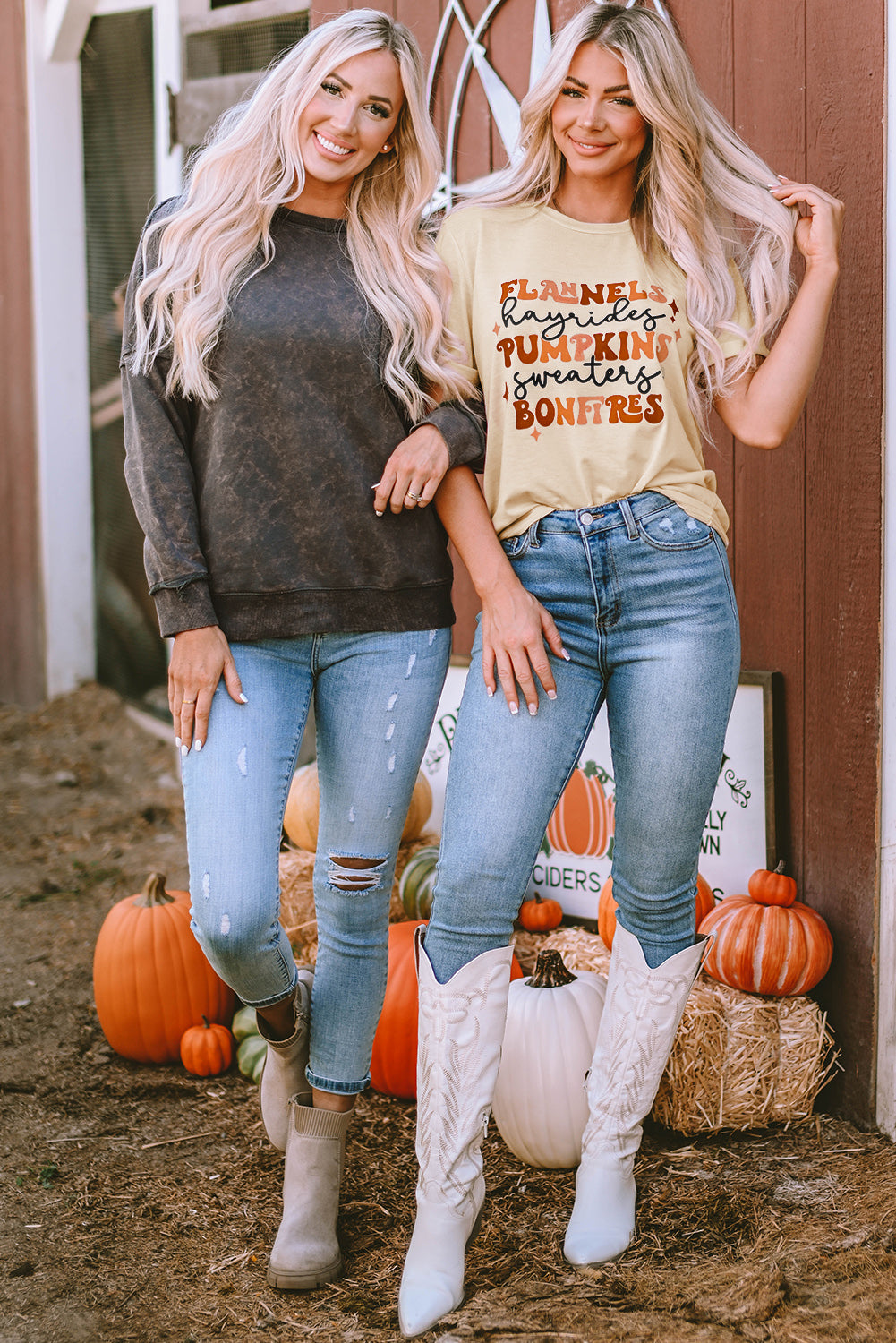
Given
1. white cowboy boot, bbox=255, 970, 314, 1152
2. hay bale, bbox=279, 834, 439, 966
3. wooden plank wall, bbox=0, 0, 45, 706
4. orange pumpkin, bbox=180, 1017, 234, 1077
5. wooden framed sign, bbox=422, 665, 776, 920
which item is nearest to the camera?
white cowboy boot, bbox=255, 970, 314, 1152

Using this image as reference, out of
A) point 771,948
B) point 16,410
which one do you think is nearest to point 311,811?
point 771,948

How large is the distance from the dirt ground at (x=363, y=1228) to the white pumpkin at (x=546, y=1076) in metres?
0.07

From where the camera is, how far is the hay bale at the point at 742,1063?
255 centimetres

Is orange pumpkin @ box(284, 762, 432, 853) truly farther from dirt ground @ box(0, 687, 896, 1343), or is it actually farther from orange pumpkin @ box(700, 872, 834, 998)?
orange pumpkin @ box(700, 872, 834, 998)

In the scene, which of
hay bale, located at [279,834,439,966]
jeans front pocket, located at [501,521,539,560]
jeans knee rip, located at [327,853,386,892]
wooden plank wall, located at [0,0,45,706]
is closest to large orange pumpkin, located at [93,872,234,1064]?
hay bale, located at [279,834,439,966]

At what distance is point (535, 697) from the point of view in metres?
1.88

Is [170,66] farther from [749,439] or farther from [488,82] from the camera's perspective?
[749,439]

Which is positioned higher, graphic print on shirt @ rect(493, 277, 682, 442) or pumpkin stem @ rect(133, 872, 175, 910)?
graphic print on shirt @ rect(493, 277, 682, 442)

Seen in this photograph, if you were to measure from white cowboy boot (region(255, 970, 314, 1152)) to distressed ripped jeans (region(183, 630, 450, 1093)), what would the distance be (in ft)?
0.18

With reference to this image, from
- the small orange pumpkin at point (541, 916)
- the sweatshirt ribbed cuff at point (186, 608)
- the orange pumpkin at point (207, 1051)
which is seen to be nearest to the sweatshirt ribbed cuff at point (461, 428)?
the sweatshirt ribbed cuff at point (186, 608)

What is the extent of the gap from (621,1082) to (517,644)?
0.77 metres

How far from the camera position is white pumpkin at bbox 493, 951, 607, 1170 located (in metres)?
2.41

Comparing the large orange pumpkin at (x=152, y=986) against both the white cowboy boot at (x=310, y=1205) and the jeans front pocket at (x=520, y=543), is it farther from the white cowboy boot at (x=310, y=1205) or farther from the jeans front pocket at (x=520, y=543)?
the jeans front pocket at (x=520, y=543)

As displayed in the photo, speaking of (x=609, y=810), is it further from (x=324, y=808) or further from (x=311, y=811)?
(x=324, y=808)
